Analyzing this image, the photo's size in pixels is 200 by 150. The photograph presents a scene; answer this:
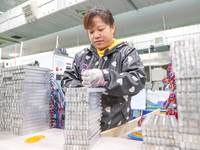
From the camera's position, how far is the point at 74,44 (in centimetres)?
548

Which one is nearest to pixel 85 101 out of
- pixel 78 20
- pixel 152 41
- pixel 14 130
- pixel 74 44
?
pixel 14 130

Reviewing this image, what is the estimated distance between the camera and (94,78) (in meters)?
0.60

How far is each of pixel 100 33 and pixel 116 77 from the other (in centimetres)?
35

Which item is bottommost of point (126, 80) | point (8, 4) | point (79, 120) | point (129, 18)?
point (79, 120)

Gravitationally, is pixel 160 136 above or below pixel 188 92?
below

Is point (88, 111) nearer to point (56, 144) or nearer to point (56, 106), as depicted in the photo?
point (56, 144)

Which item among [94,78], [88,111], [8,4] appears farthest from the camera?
[8,4]

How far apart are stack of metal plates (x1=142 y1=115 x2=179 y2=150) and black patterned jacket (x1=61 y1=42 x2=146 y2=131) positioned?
27 cm

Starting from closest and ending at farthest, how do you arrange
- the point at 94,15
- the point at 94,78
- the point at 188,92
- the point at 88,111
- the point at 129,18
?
the point at 188,92 < the point at 88,111 < the point at 94,78 < the point at 94,15 < the point at 129,18

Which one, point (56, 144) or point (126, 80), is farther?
point (126, 80)

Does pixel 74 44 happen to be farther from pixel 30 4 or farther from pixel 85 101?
pixel 85 101

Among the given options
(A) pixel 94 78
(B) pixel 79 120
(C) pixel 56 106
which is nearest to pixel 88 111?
(B) pixel 79 120

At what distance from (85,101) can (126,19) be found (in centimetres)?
348

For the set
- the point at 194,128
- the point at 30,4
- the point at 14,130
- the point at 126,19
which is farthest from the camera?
the point at 126,19
